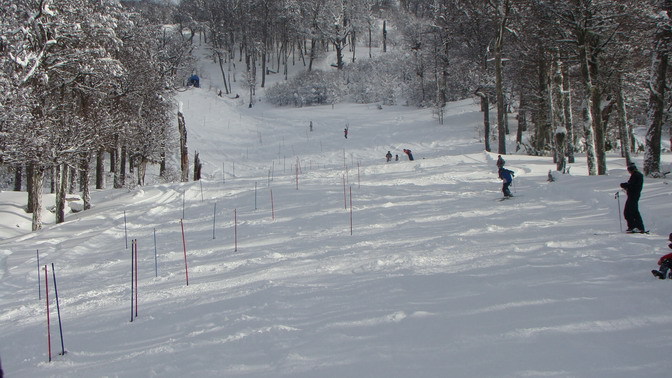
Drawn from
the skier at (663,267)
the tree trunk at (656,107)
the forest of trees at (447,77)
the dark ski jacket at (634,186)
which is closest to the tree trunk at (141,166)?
the forest of trees at (447,77)

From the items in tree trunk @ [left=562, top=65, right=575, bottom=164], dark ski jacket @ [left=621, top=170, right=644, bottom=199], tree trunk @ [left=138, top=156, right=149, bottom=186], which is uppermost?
tree trunk @ [left=562, top=65, right=575, bottom=164]

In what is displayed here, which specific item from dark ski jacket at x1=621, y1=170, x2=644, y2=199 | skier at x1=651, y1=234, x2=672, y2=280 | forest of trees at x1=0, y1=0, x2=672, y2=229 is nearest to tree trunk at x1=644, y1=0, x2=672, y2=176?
forest of trees at x1=0, y1=0, x2=672, y2=229

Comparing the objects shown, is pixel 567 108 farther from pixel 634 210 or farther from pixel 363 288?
pixel 363 288

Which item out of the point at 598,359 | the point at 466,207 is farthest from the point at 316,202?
the point at 598,359

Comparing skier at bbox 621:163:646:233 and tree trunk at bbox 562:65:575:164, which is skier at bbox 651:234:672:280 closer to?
skier at bbox 621:163:646:233

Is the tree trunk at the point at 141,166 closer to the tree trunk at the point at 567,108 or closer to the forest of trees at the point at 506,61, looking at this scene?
the forest of trees at the point at 506,61

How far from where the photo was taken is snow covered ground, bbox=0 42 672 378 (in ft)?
17.1

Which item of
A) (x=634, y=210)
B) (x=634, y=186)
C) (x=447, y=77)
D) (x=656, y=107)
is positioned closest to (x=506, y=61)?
(x=656, y=107)

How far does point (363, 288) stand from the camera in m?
7.63

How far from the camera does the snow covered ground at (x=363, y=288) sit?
5.23 m

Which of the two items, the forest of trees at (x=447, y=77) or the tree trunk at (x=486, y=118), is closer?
the forest of trees at (x=447, y=77)

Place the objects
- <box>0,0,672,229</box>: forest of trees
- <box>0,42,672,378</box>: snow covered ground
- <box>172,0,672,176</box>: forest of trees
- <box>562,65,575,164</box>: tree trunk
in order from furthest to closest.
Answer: <box>562,65,575,164</box>: tree trunk → <box>172,0,672,176</box>: forest of trees → <box>0,0,672,229</box>: forest of trees → <box>0,42,672,378</box>: snow covered ground

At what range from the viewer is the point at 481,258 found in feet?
28.6

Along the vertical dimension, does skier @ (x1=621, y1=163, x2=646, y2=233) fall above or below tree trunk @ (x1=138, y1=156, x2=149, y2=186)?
below
